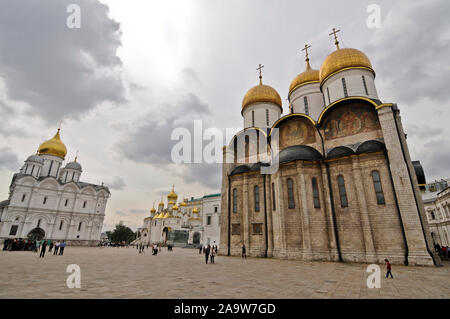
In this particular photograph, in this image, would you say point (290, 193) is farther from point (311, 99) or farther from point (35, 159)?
point (35, 159)

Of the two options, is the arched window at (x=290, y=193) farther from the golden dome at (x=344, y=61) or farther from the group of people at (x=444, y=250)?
the group of people at (x=444, y=250)

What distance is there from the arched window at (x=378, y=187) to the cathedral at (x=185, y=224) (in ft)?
76.5

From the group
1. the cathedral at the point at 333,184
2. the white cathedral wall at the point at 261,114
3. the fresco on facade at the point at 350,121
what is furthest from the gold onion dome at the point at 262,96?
the fresco on facade at the point at 350,121

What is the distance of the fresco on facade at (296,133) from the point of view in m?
18.2

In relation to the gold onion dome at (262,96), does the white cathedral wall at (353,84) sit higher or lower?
lower

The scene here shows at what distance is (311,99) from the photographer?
22750mm

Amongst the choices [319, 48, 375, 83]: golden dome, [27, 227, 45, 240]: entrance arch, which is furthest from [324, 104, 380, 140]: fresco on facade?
[27, 227, 45, 240]: entrance arch

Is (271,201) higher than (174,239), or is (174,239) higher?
(271,201)

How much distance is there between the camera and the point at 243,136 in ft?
73.5
